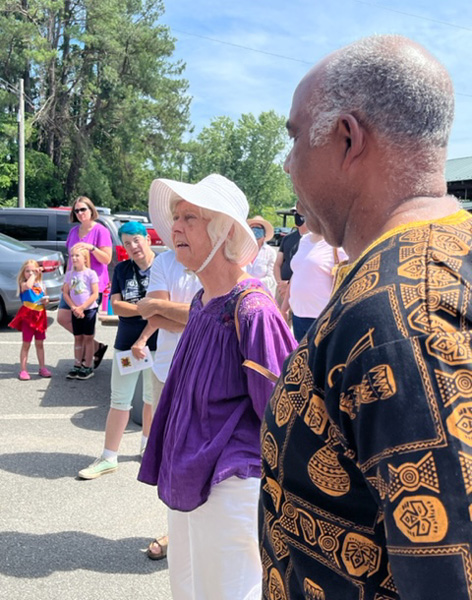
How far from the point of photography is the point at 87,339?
6.99 metres

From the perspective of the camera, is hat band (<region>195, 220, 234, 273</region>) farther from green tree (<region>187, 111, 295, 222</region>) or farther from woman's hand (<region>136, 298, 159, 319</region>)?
Answer: green tree (<region>187, 111, 295, 222</region>)

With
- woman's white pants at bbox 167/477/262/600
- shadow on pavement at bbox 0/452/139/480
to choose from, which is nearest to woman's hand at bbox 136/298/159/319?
woman's white pants at bbox 167/477/262/600

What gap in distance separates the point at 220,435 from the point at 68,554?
5.80ft

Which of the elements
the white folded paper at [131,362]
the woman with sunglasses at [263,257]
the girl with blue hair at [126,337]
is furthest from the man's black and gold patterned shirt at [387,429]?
the woman with sunglasses at [263,257]

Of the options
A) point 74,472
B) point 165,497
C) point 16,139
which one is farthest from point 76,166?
point 165,497

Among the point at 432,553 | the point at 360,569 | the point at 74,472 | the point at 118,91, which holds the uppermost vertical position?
the point at 118,91

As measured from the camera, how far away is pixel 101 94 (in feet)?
111

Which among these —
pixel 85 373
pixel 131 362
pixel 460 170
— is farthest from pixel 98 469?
pixel 460 170

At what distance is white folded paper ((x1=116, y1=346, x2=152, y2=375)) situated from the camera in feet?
13.9

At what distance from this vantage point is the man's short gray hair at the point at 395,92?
3.19ft

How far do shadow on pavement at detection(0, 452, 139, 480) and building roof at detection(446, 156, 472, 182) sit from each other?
791 inches

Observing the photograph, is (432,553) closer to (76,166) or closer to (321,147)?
(321,147)

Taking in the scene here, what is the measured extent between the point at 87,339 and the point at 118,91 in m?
29.5

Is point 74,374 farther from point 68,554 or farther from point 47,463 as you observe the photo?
point 68,554
